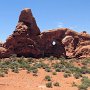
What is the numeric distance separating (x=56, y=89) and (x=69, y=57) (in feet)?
87.1

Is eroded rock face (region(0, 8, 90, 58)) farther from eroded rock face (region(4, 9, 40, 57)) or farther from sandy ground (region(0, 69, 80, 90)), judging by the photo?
sandy ground (region(0, 69, 80, 90))

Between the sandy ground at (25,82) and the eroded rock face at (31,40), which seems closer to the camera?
the sandy ground at (25,82)

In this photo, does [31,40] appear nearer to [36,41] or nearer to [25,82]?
[36,41]

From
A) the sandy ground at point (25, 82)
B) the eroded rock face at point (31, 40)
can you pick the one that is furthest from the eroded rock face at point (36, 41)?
the sandy ground at point (25, 82)

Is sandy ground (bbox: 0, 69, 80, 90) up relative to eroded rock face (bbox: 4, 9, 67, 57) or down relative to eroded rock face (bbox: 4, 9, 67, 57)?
down

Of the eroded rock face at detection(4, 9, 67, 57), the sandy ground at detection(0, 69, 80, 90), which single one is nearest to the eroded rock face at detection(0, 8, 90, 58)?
the eroded rock face at detection(4, 9, 67, 57)

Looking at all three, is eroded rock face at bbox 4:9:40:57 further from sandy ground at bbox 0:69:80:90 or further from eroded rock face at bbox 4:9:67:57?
sandy ground at bbox 0:69:80:90

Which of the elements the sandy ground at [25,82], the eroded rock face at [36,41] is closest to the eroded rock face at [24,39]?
the eroded rock face at [36,41]

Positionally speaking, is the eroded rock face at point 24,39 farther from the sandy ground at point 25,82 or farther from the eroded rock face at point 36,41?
the sandy ground at point 25,82

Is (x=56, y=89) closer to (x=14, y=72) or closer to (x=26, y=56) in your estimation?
(x=14, y=72)

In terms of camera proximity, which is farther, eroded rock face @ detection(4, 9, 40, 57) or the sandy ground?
eroded rock face @ detection(4, 9, 40, 57)

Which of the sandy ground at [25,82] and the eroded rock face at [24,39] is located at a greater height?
the eroded rock face at [24,39]

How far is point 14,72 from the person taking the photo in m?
27.5

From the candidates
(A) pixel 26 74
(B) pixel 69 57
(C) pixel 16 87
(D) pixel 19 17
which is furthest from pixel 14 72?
(B) pixel 69 57
